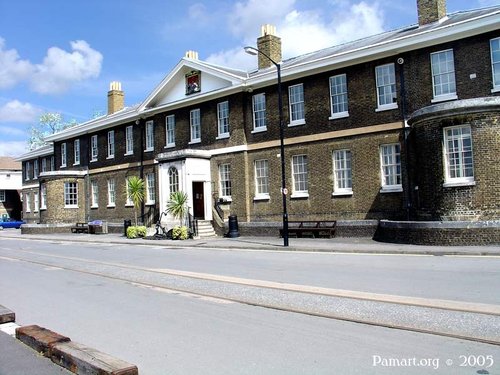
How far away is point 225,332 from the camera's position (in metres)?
6.93

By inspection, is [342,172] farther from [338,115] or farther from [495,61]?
[495,61]

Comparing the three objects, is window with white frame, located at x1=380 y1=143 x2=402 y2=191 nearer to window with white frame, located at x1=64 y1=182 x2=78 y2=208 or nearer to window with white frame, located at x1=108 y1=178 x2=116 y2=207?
window with white frame, located at x1=108 y1=178 x2=116 y2=207

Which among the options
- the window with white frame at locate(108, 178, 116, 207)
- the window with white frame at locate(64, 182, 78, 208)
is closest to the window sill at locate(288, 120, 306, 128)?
the window with white frame at locate(108, 178, 116, 207)

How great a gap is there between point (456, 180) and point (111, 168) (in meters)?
27.7

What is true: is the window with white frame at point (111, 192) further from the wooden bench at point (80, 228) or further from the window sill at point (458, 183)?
the window sill at point (458, 183)

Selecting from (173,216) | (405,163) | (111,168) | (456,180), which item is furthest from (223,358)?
(111,168)

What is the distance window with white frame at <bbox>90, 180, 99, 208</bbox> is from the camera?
40844 mm

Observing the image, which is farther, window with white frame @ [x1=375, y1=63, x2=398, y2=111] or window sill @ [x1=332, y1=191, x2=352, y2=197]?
window sill @ [x1=332, y1=191, x2=352, y2=197]

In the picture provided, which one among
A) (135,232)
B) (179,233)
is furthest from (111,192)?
(179,233)

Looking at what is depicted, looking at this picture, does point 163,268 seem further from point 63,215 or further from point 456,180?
point 63,215

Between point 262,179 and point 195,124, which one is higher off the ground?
point 195,124

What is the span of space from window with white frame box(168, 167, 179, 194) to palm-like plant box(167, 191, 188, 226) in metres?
1.38

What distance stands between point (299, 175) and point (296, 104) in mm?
3713

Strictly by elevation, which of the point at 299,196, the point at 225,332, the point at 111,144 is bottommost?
the point at 225,332
